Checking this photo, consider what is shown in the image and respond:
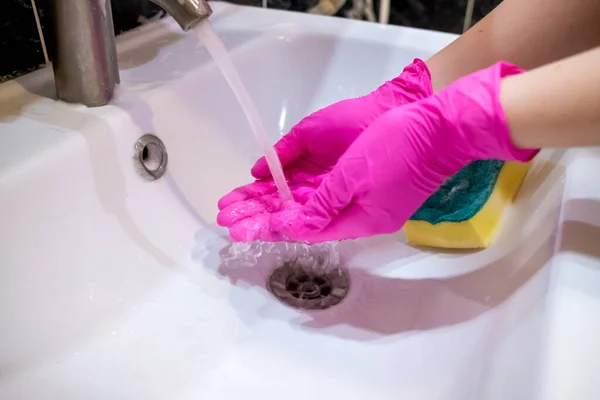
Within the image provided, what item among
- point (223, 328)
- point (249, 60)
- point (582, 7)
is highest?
point (582, 7)

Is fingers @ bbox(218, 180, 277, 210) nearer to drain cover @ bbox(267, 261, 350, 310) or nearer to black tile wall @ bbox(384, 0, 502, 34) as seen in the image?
drain cover @ bbox(267, 261, 350, 310)

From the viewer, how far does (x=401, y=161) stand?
41 cm

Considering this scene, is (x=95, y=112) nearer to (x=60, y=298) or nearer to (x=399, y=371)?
(x=60, y=298)

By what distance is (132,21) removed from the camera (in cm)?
62

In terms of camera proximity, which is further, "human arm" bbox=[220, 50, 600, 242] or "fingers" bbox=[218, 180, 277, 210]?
"fingers" bbox=[218, 180, 277, 210]

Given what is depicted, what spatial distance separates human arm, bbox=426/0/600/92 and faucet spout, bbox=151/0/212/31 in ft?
0.80

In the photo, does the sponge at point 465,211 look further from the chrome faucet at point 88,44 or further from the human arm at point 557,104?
the chrome faucet at point 88,44

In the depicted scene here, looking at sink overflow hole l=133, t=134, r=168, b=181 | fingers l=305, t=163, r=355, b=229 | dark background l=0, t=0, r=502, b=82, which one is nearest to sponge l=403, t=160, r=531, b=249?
fingers l=305, t=163, r=355, b=229

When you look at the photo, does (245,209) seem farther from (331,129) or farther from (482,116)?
(482,116)

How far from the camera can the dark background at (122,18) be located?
47cm

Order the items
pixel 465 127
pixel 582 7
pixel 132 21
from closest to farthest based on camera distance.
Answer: pixel 465 127 < pixel 582 7 < pixel 132 21

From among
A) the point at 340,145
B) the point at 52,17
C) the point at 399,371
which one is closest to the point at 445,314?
the point at 399,371

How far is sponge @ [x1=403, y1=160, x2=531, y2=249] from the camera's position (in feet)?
1.69

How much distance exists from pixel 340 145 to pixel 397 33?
0.23 metres
